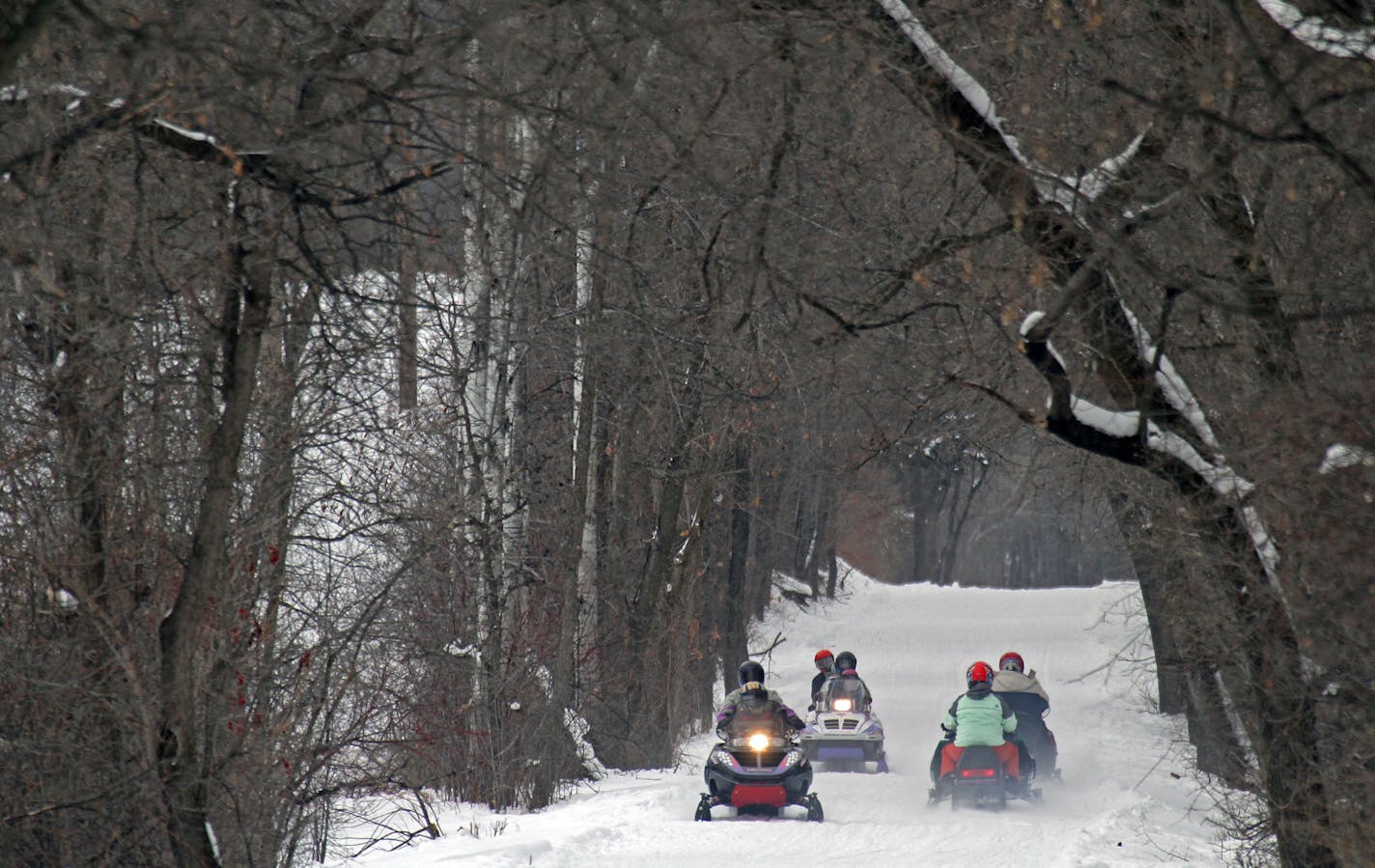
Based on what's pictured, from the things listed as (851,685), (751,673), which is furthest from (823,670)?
(751,673)

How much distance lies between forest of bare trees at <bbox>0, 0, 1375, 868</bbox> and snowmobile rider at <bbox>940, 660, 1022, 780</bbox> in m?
5.27

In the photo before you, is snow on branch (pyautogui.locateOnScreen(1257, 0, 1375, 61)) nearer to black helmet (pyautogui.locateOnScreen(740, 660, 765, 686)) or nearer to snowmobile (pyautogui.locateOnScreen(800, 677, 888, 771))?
black helmet (pyautogui.locateOnScreen(740, 660, 765, 686))

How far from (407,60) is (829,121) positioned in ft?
11.0

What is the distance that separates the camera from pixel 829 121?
9.16 metres

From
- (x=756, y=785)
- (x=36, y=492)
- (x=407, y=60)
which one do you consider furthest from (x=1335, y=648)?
(x=756, y=785)

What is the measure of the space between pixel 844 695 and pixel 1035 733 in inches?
107

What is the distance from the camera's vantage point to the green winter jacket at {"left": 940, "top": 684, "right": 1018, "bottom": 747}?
17.0 metres

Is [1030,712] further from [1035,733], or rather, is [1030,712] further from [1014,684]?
[1014,684]

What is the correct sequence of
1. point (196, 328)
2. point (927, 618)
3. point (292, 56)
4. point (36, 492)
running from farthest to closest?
point (927, 618)
point (196, 328)
point (36, 492)
point (292, 56)

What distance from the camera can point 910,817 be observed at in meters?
15.9

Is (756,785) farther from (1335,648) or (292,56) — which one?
(292,56)

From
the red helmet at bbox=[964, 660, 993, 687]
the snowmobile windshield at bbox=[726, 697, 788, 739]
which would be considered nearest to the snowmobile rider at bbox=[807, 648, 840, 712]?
the red helmet at bbox=[964, 660, 993, 687]

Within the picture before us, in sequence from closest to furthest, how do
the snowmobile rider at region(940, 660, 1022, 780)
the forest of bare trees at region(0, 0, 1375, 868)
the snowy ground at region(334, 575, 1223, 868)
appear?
1. the forest of bare trees at region(0, 0, 1375, 868)
2. the snowy ground at region(334, 575, 1223, 868)
3. the snowmobile rider at region(940, 660, 1022, 780)

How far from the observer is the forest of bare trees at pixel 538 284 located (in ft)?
20.7
